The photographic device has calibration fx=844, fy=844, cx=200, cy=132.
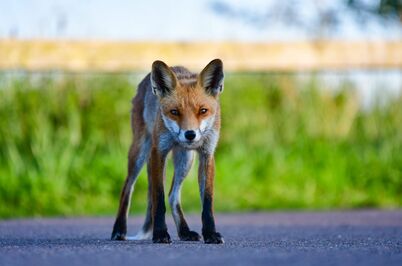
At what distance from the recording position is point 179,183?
767 cm

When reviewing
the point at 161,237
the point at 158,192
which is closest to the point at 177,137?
the point at 158,192

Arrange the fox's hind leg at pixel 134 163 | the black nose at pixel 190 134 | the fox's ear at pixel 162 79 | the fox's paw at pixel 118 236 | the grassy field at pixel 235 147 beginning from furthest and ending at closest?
1. the grassy field at pixel 235 147
2. the fox's hind leg at pixel 134 163
3. the fox's paw at pixel 118 236
4. the fox's ear at pixel 162 79
5. the black nose at pixel 190 134

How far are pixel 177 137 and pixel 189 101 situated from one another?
308 millimetres

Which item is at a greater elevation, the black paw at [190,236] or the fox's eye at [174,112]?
the fox's eye at [174,112]

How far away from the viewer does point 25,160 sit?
12.2 m

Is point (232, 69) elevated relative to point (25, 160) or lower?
elevated

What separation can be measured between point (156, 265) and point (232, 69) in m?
8.77

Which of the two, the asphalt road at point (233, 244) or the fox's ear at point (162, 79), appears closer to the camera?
the asphalt road at point (233, 244)

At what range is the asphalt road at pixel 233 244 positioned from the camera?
529 cm

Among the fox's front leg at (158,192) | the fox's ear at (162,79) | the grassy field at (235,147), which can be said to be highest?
the fox's ear at (162,79)

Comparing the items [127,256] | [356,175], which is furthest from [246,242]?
[356,175]

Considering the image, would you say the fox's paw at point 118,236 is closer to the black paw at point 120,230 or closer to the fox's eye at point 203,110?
the black paw at point 120,230

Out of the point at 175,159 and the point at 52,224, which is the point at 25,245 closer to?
the point at 175,159

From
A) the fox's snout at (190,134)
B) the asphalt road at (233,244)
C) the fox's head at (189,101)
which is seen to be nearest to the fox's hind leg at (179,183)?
the asphalt road at (233,244)
